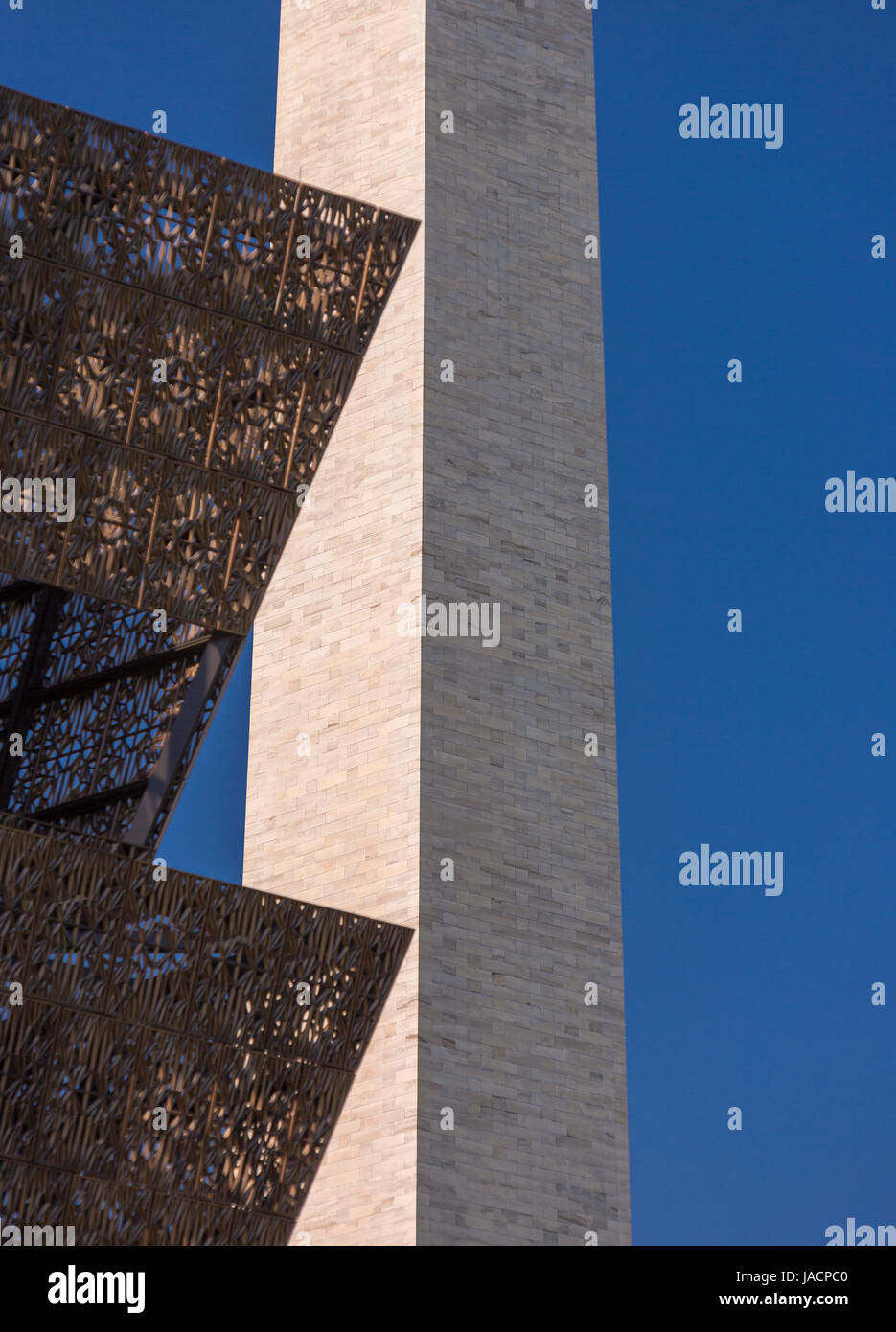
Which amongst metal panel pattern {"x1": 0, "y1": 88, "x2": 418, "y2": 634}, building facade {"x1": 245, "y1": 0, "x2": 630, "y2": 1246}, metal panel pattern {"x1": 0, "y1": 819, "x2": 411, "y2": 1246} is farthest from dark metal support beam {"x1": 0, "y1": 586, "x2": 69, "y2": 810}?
metal panel pattern {"x1": 0, "y1": 819, "x2": 411, "y2": 1246}

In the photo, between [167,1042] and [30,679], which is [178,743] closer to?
[30,679]

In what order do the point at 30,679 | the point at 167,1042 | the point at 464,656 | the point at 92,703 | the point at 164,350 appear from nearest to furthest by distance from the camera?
the point at 167,1042 → the point at 164,350 → the point at 464,656 → the point at 92,703 → the point at 30,679

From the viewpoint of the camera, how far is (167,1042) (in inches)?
955

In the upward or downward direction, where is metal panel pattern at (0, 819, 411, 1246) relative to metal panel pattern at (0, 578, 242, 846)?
downward

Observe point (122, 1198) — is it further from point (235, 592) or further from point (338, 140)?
point (338, 140)

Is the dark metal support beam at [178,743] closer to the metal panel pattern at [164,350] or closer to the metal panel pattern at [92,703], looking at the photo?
the metal panel pattern at [92,703]

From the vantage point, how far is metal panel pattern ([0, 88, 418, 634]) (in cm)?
2530

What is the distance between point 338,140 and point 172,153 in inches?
152

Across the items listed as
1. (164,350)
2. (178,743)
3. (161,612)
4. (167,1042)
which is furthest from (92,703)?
(167,1042)

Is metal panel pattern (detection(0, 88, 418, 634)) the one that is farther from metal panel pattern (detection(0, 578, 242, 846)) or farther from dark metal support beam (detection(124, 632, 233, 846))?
metal panel pattern (detection(0, 578, 242, 846))

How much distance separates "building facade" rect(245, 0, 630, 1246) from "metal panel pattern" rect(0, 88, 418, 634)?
104cm

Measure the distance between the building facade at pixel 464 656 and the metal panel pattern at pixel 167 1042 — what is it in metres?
0.49

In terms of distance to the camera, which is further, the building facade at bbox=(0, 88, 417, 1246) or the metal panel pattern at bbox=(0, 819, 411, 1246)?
the building facade at bbox=(0, 88, 417, 1246)

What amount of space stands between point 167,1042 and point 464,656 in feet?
17.6
